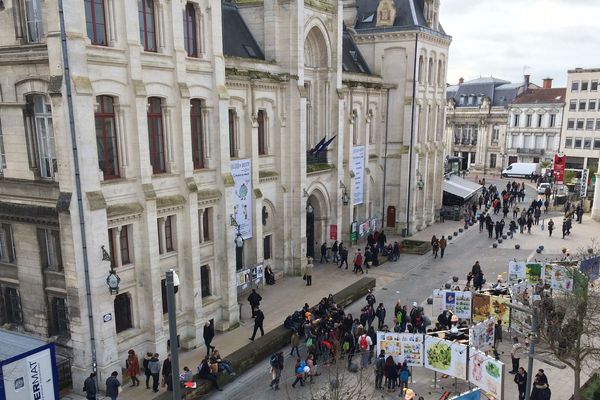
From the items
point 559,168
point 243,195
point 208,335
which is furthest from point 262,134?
point 559,168

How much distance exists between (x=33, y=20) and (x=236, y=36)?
Result: 11.5 m

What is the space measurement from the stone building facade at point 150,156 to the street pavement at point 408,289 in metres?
1.51

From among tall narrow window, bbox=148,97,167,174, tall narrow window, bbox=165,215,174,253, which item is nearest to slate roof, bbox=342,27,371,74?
tall narrow window, bbox=148,97,167,174

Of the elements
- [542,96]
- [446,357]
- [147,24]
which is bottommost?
[446,357]

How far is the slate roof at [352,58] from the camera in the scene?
35.3 m

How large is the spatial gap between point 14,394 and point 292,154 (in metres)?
17.5

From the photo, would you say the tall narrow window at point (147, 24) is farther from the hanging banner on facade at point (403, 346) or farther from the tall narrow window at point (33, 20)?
the hanging banner on facade at point (403, 346)

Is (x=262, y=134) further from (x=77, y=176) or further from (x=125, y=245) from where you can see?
(x=77, y=176)

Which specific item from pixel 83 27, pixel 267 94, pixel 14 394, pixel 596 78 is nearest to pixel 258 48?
pixel 267 94

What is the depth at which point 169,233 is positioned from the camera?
20031mm

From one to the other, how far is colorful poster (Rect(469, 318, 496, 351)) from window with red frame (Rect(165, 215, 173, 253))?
11610 millimetres

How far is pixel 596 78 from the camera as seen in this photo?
6134 centimetres

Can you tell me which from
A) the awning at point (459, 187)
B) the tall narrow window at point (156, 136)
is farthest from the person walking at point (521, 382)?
the awning at point (459, 187)

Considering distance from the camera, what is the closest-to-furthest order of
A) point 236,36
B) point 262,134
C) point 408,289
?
point 236,36
point 262,134
point 408,289
